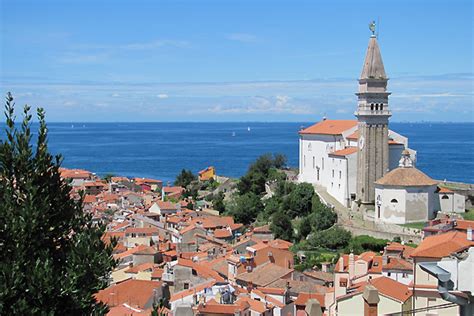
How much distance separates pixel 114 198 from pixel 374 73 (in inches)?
750

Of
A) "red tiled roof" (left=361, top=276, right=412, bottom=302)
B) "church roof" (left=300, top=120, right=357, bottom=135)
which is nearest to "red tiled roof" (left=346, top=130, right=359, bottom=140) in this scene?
"church roof" (left=300, top=120, right=357, bottom=135)

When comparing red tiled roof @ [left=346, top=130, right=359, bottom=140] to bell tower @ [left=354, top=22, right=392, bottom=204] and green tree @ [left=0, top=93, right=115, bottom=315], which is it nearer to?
bell tower @ [left=354, top=22, right=392, bottom=204]

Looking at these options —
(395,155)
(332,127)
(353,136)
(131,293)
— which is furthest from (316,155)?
(131,293)

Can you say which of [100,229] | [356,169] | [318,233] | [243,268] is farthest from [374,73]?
[100,229]

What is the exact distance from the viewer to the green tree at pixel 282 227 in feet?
113

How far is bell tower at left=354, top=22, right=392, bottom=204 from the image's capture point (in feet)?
113

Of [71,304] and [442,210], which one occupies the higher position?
[71,304]

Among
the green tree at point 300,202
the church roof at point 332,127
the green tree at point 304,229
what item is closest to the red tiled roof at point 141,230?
the green tree at point 304,229

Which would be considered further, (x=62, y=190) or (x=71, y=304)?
(x=62, y=190)

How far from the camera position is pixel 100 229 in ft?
23.6

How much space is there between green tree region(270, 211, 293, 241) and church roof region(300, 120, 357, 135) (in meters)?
7.07

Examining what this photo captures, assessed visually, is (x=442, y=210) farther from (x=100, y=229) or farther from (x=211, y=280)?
(x=100, y=229)

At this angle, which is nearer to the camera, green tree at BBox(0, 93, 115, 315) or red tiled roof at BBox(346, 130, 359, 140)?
green tree at BBox(0, 93, 115, 315)

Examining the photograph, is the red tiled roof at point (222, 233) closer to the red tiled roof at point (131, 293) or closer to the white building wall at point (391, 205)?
the white building wall at point (391, 205)
